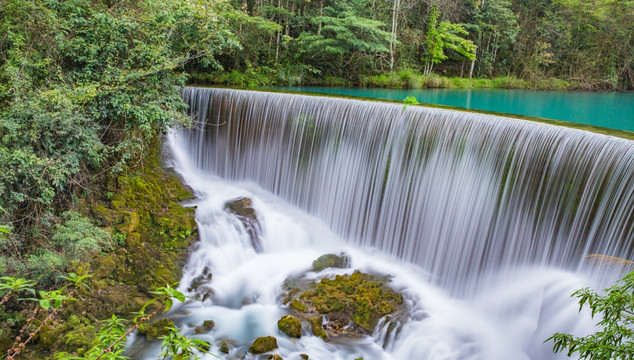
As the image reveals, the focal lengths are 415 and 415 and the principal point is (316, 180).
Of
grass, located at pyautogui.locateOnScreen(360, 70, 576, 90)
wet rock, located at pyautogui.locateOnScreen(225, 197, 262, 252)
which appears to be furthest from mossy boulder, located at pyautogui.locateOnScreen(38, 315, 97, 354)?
grass, located at pyautogui.locateOnScreen(360, 70, 576, 90)

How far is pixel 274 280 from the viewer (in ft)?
25.6

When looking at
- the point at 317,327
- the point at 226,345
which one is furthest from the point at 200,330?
the point at 317,327

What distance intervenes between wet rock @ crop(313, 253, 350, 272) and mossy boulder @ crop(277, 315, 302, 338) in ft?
5.80

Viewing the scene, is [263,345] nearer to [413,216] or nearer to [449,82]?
[413,216]

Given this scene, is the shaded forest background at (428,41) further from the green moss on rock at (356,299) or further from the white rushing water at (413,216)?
the green moss on rock at (356,299)

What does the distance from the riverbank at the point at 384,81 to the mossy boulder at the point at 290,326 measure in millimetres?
11082

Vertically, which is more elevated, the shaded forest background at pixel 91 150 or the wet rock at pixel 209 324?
the shaded forest background at pixel 91 150

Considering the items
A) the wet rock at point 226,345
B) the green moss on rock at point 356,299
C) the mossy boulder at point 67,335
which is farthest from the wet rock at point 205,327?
the green moss on rock at point 356,299

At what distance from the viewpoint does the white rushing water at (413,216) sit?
592 centimetres

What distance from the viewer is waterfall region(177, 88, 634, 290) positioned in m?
5.90

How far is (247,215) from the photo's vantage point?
937 cm

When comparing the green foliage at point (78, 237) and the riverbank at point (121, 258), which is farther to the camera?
the green foliage at point (78, 237)

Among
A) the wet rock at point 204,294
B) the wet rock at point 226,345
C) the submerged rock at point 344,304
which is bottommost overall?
the wet rock at point 226,345

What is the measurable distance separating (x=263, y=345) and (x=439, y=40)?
2115 cm
